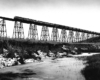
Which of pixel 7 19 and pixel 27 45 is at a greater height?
pixel 7 19

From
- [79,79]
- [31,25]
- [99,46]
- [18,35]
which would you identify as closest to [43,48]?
[18,35]

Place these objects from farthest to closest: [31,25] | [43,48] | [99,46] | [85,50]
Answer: [99,46] → [85,50] → [31,25] → [43,48]

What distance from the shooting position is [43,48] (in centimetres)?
2292

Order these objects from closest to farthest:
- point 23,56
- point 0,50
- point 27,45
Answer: point 0,50 < point 23,56 < point 27,45

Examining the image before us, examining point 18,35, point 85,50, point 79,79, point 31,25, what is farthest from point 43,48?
point 85,50

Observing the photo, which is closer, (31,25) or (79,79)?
(79,79)

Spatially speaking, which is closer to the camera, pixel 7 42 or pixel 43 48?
pixel 7 42

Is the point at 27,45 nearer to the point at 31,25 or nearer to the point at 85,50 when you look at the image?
the point at 31,25

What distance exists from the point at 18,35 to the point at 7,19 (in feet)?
10.4

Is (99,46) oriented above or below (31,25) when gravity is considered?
below

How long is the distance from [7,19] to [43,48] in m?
8.13

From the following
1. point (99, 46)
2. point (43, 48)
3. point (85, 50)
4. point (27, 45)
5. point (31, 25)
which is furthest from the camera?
point (99, 46)

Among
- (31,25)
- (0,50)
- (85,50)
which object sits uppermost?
(31,25)

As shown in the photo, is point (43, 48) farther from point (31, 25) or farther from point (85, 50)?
point (85, 50)
